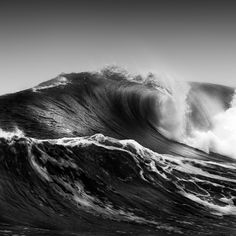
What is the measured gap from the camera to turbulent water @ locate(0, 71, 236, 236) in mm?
10492

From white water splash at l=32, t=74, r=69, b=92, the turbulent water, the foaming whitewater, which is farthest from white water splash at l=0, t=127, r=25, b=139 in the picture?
the foaming whitewater

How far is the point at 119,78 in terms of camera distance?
1053 inches

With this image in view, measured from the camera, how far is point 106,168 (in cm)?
1334

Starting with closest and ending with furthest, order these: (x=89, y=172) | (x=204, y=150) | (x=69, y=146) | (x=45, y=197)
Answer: (x=45, y=197) < (x=89, y=172) < (x=69, y=146) < (x=204, y=150)

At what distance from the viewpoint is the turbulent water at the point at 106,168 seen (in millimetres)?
10492

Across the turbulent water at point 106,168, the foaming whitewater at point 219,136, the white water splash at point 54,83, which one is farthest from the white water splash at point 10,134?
the foaming whitewater at point 219,136

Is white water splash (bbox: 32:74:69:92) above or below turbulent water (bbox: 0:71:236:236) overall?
above

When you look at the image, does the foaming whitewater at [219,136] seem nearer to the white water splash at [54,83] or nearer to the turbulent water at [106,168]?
the turbulent water at [106,168]

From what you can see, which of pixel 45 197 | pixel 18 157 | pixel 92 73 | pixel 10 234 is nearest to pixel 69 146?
pixel 18 157

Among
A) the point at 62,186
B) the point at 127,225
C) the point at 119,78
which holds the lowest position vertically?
the point at 127,225

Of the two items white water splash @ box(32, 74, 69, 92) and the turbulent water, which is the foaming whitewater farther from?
white water splash @ box(32, 74, 69, 92)

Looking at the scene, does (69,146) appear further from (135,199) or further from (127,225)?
(127,225)

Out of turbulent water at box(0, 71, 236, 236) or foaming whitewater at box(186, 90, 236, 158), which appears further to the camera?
foaming whitewater at box(186, 90, 236, 158)

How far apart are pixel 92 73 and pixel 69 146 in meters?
12.8
